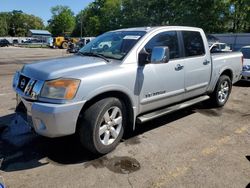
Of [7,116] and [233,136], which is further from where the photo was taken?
[7,116]

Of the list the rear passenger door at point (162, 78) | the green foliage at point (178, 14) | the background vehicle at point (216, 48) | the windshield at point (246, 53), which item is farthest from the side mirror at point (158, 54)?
the green foliage at point (178, 14)

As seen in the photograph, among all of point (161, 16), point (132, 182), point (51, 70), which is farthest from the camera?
point (161, 16)

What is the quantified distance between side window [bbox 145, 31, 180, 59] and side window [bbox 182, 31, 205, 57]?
11.4 inches

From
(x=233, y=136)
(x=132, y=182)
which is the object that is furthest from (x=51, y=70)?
(x=233, y=136)

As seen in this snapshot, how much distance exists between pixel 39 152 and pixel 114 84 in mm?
1493

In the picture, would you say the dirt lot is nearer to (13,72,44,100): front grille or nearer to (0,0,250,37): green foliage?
(13,72,44,100): front grille

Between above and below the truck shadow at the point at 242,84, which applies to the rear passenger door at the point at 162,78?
above

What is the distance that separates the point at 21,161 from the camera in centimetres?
396

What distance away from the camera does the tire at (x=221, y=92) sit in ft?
21.7

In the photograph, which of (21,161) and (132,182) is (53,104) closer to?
(21,161)

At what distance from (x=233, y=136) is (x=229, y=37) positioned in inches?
1074

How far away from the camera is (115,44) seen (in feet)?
16.0

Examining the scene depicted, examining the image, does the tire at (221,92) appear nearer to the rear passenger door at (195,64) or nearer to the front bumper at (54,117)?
the rear passenger door at (195,64)

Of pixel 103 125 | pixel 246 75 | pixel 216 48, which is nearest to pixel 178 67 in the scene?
pixel 103 125
